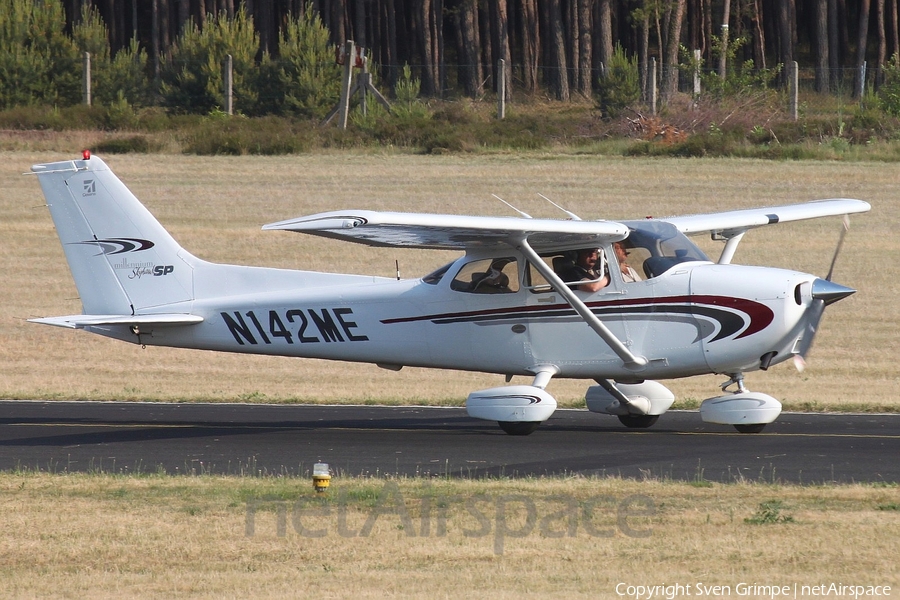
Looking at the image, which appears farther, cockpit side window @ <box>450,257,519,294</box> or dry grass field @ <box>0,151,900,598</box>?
cockpit side window @ <box>450,257,519,294</box>

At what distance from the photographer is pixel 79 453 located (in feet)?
39.3

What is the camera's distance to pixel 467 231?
11820 mm

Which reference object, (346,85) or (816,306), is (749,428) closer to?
(816,306)

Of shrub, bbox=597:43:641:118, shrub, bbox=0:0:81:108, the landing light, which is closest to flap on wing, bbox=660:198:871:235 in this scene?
the landing light

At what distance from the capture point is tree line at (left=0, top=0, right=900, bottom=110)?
50.2 m

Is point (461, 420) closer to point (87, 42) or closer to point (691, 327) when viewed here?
point (691, 327)

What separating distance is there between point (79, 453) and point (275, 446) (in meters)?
1.84

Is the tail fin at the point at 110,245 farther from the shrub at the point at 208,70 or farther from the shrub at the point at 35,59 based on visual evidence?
the shrub at the point at 35,59

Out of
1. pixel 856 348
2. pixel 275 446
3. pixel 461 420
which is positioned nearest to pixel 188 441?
pixel 275 446

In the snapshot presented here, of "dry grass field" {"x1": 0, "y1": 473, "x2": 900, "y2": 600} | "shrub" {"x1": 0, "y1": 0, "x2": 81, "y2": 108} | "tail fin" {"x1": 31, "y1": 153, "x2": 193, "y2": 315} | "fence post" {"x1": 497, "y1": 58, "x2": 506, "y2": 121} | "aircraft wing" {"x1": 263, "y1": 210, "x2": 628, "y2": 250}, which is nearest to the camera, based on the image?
"dry grass field" {"x1": 0, "y1": 473, "x2": 900, "y2": 600}

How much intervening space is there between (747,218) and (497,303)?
10.8ft

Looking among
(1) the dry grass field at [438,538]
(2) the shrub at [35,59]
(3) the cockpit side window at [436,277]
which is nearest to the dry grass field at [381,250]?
(3) the cockpit side window at [436,277]

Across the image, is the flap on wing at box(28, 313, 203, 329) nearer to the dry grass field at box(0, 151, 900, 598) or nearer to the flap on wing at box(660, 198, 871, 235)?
the dry grass field at box(0, 151, 900, 598)

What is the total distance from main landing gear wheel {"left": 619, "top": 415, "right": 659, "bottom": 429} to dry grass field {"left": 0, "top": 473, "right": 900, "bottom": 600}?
3499 millimetres
